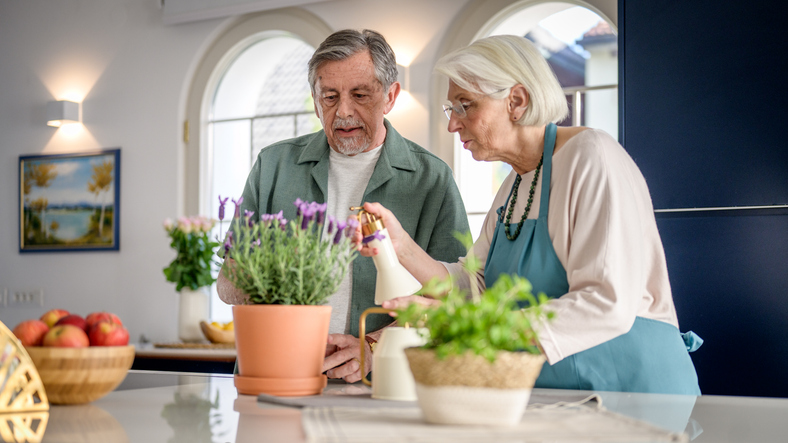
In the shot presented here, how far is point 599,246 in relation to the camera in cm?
119

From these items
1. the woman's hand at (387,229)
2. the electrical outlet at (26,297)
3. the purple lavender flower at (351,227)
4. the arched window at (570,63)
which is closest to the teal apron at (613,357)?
the woman's hand at (387,229)

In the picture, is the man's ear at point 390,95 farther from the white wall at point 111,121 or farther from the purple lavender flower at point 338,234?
the white wall at point 111,121

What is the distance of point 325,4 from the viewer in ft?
14.8

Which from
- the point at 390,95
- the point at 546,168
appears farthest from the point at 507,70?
the point at 390,95

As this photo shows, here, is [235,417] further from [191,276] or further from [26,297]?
[26,297]

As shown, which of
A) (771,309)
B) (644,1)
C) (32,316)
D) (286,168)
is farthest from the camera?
(32,316)

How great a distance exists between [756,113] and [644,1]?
577 mm

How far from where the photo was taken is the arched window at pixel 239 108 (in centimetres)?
479

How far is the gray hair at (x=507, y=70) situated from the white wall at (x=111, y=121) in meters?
3.16

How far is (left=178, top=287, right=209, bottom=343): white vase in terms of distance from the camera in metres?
3.83

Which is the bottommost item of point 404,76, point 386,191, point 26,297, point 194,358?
point 194,358

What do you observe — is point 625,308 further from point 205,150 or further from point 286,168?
point 205,150

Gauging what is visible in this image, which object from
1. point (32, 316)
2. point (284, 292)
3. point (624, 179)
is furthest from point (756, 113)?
point (32, 316)

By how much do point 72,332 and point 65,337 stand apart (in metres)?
0.01
